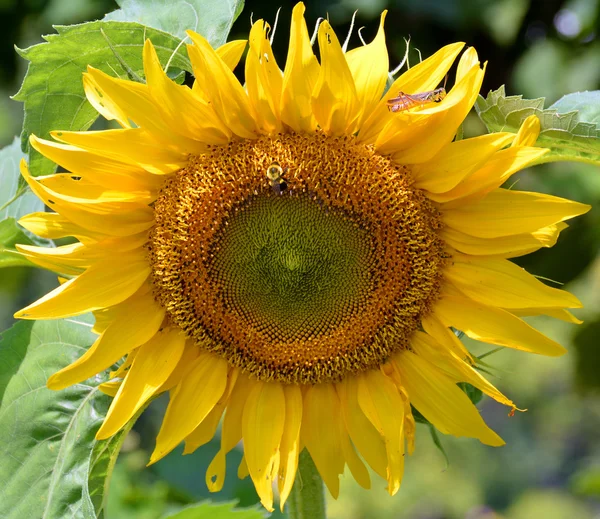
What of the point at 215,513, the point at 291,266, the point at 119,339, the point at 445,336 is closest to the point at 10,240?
the point at 119,339

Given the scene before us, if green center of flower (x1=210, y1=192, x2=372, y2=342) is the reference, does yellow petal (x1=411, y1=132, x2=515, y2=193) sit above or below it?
above

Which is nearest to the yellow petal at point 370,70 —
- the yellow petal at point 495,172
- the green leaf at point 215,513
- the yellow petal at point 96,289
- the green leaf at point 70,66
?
the yellow petal at point 495,172

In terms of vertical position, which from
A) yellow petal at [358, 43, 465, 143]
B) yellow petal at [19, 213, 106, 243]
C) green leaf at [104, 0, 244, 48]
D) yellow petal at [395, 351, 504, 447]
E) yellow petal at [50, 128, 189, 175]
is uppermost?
yellow petal at [358, 43, 465, 143]

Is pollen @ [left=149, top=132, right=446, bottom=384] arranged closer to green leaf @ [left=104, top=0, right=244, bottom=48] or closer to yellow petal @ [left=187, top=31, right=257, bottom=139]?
yellow petal @ [left=187, top=31, right=257, bottom=139]

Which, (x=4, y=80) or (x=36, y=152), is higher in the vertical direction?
(x=36, y=152)

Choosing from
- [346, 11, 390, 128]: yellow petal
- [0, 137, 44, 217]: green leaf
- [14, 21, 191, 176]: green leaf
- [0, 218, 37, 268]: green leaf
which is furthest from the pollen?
[0, 137, 44, 217]: green leaf

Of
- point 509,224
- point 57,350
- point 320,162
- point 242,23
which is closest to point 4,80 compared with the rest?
point 242,23

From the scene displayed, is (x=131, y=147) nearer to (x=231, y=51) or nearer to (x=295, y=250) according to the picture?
(x=231, y=51)

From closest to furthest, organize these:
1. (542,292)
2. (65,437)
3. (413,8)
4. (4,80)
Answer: (542,292), (65,437), (413,8), (4,80)

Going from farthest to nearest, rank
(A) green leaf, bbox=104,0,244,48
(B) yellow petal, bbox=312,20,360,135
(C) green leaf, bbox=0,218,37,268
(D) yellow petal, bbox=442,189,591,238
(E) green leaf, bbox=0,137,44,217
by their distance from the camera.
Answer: (E) green leaf, bbox=0,137,44,217, (C) green leaf, bbox=0,218,37,268, (A) green leaf, bbox=104,0,244,48, (D) yellow petal, bbox=442,189,591,238, (B) yellow petal, bbox=312,20,360,135

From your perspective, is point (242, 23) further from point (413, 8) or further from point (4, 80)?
point (4, 80)
